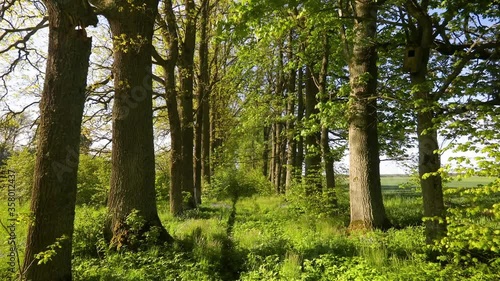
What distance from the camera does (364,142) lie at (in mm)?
8438

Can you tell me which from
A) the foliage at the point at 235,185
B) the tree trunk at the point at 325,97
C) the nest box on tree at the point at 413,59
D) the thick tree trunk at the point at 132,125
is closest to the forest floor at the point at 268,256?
the thick tree trunk at the point at 132,125

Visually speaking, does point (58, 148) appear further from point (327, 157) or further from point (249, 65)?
point (249, 65)

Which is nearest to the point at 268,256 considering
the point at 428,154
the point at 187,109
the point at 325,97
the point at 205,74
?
the point at 428,154

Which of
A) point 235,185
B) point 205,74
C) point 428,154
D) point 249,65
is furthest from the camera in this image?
point 235,185

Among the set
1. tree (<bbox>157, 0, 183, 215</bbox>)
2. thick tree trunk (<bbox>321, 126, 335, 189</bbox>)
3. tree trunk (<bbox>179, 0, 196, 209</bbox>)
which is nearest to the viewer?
tree (<bbox>157, 0, 183, 215</bbox>)

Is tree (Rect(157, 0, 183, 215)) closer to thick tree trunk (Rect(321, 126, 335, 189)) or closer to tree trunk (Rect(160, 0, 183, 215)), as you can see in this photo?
tree trunk (Rect(160, 0, 183, 215))

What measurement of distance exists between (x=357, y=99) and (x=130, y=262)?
5.86 m

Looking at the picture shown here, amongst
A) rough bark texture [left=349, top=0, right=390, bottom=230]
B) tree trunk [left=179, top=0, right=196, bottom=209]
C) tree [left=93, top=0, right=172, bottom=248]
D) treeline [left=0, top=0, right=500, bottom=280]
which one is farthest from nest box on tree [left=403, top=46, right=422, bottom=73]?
tree trunk [left=179, top=0, right=196, bottom=209]

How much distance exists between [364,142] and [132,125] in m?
5.49

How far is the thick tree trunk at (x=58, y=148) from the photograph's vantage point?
183 inches

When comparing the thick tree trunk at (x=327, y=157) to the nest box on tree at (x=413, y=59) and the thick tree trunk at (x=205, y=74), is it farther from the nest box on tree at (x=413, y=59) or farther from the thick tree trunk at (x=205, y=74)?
the thick tree trunk at (x=205, y=74)

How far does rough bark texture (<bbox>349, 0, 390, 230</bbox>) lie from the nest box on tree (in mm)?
1921

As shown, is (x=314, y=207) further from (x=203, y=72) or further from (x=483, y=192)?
(x=203, y=72)

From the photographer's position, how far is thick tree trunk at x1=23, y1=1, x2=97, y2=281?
4637 mm
